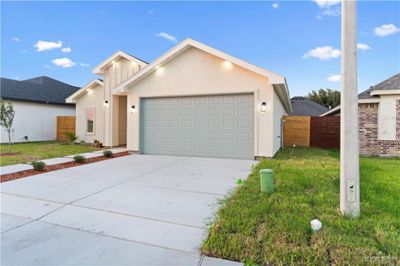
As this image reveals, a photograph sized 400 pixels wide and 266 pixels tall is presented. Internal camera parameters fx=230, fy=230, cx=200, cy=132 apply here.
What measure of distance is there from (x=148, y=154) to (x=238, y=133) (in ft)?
13.9

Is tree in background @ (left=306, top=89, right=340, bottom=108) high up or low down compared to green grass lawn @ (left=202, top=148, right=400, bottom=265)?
up

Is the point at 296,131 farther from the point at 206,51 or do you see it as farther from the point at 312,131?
the point at 206,51

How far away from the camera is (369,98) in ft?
35.7

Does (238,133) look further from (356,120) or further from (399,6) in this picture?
(399,6)

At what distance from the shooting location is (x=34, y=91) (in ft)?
57.7

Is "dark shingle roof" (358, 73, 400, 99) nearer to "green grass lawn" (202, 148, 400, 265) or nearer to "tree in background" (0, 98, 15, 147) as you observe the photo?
"green grass lawn" (202, 148, 400, 265)

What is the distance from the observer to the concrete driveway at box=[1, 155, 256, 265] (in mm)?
2570

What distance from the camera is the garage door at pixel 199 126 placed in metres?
9.12

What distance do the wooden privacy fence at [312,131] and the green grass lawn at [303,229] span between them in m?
9.73

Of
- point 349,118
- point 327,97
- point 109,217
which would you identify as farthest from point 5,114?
point 327,97

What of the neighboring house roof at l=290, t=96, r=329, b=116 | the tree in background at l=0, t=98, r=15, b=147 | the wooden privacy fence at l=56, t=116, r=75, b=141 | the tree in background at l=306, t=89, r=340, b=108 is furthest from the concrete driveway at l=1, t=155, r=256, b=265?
the tree in background at l=306, t=89, r=340, b=108

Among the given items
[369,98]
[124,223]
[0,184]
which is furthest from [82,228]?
[369,98]

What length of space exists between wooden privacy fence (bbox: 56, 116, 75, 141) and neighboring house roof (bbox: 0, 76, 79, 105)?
5.29 feet

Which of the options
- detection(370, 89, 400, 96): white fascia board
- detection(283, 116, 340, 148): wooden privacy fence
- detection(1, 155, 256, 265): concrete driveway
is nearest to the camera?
detection(1, 155, 256, 265): concrete driveway
